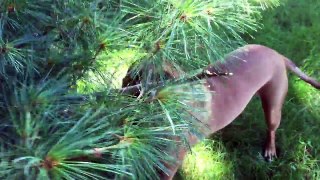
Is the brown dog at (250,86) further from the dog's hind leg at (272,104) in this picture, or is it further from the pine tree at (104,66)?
the pine tree at (104,66)

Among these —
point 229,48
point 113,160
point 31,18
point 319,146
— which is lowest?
point 319,146

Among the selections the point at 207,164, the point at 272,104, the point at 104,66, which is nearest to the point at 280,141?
the point at 272,104

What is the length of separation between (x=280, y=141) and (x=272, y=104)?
0.22 metres

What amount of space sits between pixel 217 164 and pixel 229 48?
35.9 inches

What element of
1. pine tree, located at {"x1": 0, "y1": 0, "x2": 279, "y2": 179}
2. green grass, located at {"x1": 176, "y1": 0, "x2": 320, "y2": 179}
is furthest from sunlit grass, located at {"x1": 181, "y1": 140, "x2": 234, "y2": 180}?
pine tree, located at {"x1": 0, "y1": 0, "x2": 279, "y2": 179}

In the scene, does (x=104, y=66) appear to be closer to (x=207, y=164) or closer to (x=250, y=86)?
(x=250, y=86)

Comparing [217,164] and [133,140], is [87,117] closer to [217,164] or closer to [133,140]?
[133,140]

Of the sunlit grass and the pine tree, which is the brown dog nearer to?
the sunlit grass

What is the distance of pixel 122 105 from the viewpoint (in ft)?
3.42

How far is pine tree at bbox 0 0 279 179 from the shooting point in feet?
2.99

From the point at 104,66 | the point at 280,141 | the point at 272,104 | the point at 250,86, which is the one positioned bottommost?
the point at 280,141

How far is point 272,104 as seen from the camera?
197 cm

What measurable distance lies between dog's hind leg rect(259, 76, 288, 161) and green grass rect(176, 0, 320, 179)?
0.04 m

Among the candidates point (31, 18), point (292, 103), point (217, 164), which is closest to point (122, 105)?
point (31, 18)
